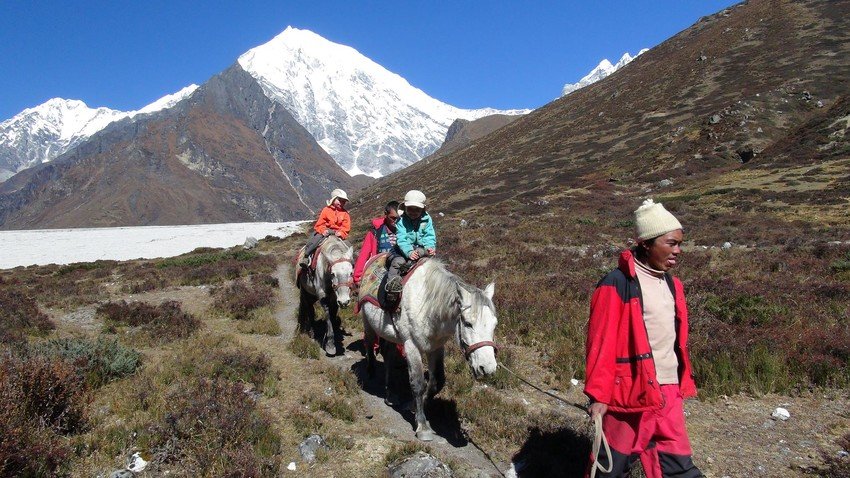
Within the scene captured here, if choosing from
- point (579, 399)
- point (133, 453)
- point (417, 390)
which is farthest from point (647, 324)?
point (133, 453)

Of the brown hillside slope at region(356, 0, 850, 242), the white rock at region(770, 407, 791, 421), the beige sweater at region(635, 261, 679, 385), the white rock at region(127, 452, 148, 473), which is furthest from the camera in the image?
the brown hillside slope at region(356, 0, 850, 242)

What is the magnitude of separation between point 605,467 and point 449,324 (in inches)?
103

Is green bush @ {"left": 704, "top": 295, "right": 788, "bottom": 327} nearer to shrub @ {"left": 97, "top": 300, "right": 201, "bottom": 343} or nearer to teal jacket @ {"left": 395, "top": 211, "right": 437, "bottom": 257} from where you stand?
teal jacket @ {"left": 395, "top": 211, "right": 437, "bottom": 257}

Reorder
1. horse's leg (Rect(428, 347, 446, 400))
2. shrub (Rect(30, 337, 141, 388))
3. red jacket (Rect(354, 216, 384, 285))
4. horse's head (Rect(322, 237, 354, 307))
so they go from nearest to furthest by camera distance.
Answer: horse's leg (Rect(428, 347, 446, 400)) → shrub (Rect(30, 337, 141, 388)) → horse's head (Rect(322, 237, 354, 307)) → red jacket (Rect(354, 216, 384, 285))

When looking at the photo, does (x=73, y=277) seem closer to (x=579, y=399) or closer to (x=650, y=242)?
(x=579, y=399)

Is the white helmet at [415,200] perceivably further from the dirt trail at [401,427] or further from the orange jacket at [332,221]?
the orange jacket at [332,221]

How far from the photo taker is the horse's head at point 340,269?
28.1 ft

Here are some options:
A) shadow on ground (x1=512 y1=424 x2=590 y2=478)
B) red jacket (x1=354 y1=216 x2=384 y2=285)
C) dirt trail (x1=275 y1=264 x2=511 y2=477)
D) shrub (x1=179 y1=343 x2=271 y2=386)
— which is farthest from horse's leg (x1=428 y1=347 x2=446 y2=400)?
red jacket (x1=354 y1=216 x2=384 y2=285)

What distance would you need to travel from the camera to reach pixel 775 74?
189ft

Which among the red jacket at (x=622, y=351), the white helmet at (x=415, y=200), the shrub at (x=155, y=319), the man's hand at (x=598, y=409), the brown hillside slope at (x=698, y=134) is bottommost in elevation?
the shrub at (x=155, y=319)

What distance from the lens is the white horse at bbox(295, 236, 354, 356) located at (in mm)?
8820

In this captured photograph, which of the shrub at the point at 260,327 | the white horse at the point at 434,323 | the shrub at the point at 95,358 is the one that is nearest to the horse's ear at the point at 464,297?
the white horse at the point at 434,323

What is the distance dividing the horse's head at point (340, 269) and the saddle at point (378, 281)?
0.56 m

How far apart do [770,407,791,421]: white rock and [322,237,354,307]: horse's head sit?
6590mm
